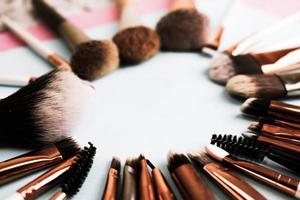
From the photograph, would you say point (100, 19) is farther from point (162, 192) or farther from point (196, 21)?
point (162, 192)

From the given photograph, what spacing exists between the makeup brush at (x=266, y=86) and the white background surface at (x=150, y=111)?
0.03 metres

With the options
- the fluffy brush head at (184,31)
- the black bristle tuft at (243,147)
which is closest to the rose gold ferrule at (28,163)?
the black bristle tuft at (243,147)

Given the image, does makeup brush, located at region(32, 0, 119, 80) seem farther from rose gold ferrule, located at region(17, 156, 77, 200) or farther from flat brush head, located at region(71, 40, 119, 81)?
rose gold ferrule, located at region(17, 156, 77, 200)

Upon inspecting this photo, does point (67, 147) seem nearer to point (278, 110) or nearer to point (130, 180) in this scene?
point (130, 180)

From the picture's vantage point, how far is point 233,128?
629 millimetres

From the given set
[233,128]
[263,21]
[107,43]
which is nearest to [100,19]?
[107,43]

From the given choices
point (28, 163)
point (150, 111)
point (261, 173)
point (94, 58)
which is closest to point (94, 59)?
point (94, 58)

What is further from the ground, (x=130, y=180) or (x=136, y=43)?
(x=136, y=43)

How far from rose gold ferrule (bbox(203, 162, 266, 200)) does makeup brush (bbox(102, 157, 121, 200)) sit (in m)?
0.12

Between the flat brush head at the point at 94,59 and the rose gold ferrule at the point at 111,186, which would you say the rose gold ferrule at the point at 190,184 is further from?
the flat brush head at the point at 94,59

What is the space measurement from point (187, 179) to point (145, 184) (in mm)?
54

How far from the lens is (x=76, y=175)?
1.72ft

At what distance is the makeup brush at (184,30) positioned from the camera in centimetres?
82

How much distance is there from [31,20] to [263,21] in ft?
1.73
